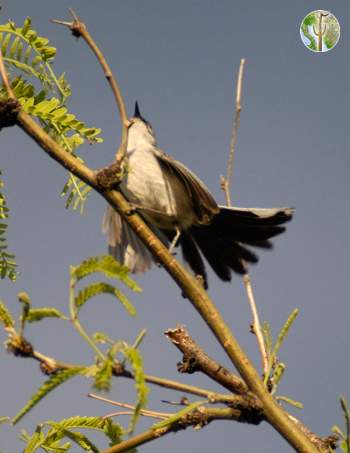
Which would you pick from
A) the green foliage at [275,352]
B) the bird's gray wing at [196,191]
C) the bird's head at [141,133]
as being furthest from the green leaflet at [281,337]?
the bird's head at [141,133]

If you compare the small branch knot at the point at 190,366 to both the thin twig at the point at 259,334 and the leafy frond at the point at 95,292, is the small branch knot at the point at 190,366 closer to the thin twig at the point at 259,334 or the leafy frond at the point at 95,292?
the thin twig at the point at 259,334

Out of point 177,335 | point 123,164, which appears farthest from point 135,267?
point 123,164

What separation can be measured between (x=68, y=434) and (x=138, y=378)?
2.73ft

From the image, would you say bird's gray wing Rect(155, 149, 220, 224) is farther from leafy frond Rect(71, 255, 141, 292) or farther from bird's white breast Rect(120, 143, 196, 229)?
leafy frond Rect(71, 255, 141, 292)

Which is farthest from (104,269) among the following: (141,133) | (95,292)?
(141,133)

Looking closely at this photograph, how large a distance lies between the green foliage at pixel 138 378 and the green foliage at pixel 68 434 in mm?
698

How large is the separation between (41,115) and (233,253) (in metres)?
3.00

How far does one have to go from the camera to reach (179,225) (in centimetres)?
566

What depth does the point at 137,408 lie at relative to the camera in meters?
1.83

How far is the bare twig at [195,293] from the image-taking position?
221cm

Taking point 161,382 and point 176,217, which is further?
point 176,217

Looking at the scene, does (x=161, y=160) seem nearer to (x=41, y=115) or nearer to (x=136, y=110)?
(x=136, y=110)

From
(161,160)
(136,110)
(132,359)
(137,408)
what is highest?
(136,110)

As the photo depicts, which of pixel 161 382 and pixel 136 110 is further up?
pixel 136 110
